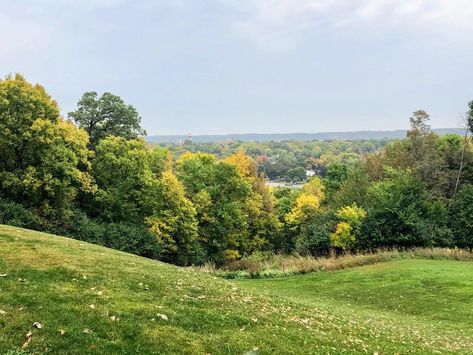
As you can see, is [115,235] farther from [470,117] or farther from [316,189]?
[470,117]

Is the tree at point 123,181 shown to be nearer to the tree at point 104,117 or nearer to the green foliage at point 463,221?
the tree at point 104,117

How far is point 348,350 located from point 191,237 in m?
45.0

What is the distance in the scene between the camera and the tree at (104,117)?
61.6 m

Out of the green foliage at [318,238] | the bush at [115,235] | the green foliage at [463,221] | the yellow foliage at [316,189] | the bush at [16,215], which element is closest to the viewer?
the bush at [16,215]

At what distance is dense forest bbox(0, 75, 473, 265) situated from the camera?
4494cm

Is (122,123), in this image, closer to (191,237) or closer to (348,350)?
(191,237)

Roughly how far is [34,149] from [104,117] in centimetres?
1871

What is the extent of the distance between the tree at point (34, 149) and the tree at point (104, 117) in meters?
13.5

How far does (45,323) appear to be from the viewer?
35.9 feet

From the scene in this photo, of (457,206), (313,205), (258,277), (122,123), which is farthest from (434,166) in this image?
(122,123)

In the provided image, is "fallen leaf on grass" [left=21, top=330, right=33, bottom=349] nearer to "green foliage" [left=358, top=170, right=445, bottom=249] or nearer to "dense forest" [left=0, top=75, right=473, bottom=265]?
"dense forest" [left=0, top=75, right=473, bottom=265]

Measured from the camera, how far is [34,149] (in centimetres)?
4525

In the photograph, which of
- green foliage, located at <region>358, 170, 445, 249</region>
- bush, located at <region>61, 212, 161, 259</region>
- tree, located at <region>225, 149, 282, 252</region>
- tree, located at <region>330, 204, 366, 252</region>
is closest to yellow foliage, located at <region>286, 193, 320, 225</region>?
tree, located at <region>225, 149, 282, 252</region>

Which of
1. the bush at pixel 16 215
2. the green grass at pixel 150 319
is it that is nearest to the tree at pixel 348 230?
the green grass at pixel 150 319
